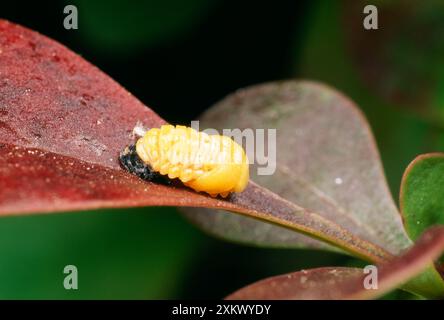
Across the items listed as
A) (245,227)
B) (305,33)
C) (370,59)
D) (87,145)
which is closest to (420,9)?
(370,59)

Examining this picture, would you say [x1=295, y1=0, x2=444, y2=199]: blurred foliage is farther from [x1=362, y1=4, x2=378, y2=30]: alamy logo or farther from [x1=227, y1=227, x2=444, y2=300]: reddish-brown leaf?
[x1=227, y1=227, x2=444, y2=300]: reddish-brown leaf

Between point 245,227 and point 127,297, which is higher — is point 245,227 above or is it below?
above

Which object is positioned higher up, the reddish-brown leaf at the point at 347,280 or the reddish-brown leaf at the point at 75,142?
the reddish-brown leaf at the point at 75,142

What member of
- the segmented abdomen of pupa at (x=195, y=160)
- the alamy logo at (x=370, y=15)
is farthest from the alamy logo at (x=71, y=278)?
the alamy logo at (x=370, y=15)

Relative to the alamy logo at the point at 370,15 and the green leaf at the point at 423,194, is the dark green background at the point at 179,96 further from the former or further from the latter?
the green leaf at the point at 423,194

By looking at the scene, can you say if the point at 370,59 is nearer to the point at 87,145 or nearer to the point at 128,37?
the point at 128,37

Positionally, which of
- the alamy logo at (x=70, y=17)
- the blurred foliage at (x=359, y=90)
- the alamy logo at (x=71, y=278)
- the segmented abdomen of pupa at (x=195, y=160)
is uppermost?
the alamy logo at (x=70, y=17)

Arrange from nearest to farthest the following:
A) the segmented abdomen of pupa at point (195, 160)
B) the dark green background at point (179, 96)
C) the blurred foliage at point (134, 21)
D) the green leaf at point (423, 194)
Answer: the green leaf at point (423, 194) < the segmented abdomen of pupa at point (195, 160) < the dark green background at point (179, 96) < the blurred foliage at point (134, 21)
